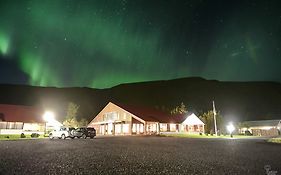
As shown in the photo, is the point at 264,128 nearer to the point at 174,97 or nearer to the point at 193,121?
the point at 193,121

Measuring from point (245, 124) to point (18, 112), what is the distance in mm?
60599

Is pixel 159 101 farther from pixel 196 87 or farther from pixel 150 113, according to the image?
pixel 150 113

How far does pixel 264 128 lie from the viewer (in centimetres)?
6800

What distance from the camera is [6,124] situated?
2031 inches

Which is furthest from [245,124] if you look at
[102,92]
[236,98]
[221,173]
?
[102,92]

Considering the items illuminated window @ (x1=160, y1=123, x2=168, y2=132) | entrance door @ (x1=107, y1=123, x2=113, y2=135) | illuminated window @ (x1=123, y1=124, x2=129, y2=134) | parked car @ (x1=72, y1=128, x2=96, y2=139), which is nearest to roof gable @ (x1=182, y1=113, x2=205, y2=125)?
illuminated window @ (x1=160, y1=123, x2=168, y2=132)

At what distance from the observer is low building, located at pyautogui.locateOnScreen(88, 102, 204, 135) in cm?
5000

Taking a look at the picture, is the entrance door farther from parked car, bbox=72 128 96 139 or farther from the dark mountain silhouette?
the dark mountain silhouette

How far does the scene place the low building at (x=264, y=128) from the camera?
57500 millimetres

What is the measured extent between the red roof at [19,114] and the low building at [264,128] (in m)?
50.2

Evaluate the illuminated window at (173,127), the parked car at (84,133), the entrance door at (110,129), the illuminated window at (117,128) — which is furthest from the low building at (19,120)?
the illuminated window at (173,127)

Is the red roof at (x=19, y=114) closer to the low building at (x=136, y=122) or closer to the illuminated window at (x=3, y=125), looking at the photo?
the illuminated window at (x=3, y=125)

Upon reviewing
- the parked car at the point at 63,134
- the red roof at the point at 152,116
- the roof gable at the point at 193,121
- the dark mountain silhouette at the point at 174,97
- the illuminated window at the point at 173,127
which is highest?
the dark mountain silhouette at the point at 174,97

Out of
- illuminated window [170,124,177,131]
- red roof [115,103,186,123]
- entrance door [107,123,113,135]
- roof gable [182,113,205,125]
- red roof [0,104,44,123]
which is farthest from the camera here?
illuminated window [170,124,177,131]
